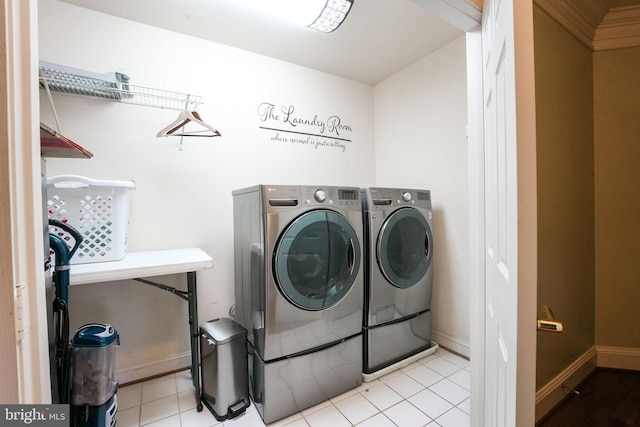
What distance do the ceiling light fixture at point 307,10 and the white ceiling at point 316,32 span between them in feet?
0.37

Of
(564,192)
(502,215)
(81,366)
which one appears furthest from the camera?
(564,192)

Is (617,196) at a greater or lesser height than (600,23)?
lesser

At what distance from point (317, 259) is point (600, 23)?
2547mm

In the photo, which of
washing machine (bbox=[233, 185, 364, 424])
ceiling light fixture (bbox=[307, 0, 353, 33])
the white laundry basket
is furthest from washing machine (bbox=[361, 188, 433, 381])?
the white laundry basket

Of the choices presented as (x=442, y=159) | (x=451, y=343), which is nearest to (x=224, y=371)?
(x=451, y=343)

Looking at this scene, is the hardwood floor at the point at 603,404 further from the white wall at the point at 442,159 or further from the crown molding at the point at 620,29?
the crown molding at the point at 620,29

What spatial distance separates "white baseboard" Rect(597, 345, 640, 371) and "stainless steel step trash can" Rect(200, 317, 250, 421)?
8.12 ft

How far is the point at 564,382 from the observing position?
1.57 m

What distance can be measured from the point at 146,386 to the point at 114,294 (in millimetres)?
657

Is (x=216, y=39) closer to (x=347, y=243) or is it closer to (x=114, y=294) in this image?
(x=347, y=243)

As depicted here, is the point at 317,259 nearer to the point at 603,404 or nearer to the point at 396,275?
the point at 396,275

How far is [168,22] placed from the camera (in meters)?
1.79

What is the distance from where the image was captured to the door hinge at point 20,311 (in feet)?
1.61

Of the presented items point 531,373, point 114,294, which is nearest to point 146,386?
point 114,294
